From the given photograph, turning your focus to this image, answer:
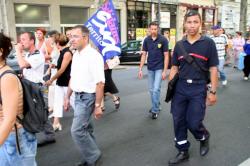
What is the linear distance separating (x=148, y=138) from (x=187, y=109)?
4.51 feet

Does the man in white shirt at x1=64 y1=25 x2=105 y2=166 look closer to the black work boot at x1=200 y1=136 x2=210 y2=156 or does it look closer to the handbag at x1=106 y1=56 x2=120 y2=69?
the black work boot at x1=200 y1=136 x2=210 y2=156

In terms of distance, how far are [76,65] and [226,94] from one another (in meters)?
6.10

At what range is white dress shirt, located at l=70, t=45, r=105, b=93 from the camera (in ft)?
12.9

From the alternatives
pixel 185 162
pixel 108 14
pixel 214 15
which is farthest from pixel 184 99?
pixel 214 15

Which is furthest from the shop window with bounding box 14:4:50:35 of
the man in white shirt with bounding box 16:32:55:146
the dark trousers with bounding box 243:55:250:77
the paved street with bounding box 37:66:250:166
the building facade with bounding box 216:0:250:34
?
the building facade with bounding box 216:0:250:34

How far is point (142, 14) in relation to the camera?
2762cm

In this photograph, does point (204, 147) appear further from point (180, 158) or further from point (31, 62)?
point (31, 62)

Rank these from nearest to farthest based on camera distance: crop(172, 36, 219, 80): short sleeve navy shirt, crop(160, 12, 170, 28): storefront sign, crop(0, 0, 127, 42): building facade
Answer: crop(172, 36, 219, 80): short sleeve navy shirt
crop(0, 0, 127, 42): building facade
crop(160, 12, 170, 28): storefront sign

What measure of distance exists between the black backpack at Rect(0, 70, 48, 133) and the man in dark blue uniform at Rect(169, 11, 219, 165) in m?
2.10

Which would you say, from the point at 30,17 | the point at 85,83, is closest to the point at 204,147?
the point at 85,83

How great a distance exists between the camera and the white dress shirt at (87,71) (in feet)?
12.9

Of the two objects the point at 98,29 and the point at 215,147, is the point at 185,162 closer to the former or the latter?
the point at 215,147

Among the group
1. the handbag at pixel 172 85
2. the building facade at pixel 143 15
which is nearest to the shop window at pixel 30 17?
the building facade at pixel 143 15

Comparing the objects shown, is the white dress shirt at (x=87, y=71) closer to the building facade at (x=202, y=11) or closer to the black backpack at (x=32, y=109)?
the black backpack at (x=32, y=109)
